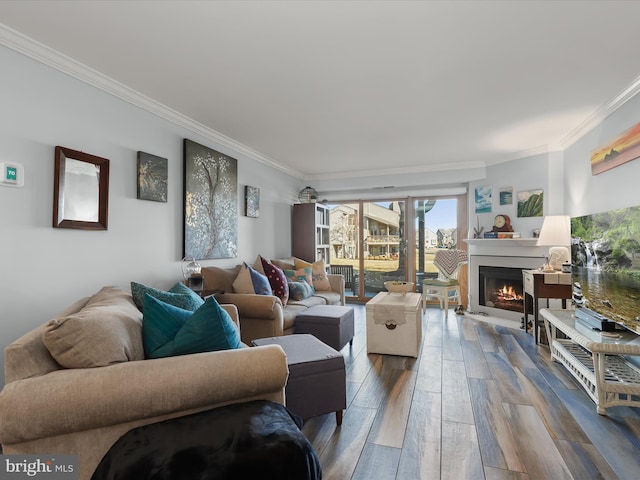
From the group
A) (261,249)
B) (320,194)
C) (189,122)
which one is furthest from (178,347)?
(320,194)

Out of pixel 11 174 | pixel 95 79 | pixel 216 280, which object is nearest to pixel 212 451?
pixel 11 174

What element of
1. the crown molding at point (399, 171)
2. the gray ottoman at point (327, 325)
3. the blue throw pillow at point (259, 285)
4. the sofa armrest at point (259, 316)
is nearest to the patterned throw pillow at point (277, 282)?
the blue throw pillow at point (259, 285)

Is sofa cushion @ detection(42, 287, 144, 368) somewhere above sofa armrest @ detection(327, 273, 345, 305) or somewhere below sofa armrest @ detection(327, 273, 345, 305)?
above

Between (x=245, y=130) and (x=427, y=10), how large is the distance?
7.82 feet

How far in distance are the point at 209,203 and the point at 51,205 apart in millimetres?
1574

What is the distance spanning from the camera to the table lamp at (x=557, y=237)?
3904 mm

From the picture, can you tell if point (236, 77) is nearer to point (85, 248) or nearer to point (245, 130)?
point (245, 130)

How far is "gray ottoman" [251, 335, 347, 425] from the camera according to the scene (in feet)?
6.56

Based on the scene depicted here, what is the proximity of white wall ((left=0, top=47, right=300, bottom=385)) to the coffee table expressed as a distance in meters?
3.46

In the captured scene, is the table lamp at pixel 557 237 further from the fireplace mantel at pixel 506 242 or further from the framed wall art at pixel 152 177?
the framed wall art at pixel 152 177

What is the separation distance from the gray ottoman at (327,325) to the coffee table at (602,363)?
6.08 ft

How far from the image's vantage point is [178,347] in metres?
1.47

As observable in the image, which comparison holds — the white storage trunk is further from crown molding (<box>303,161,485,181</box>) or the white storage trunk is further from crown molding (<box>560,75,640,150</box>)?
Result: crown molding (<box>303,161,485,181</box>)

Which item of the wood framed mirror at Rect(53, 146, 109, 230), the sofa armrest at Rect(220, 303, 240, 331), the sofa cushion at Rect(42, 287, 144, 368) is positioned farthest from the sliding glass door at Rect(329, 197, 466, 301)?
the sofa cushion at Rect(42, 287, 144, 368)
